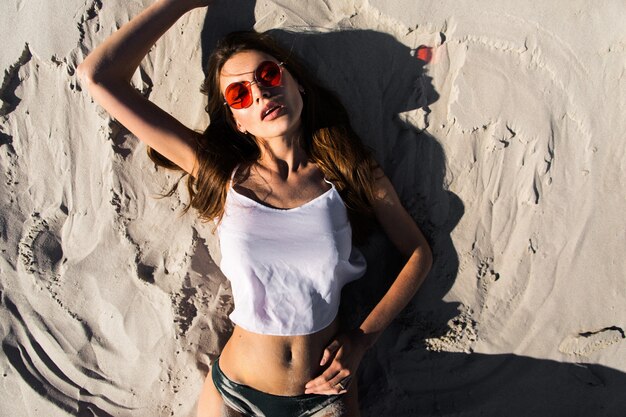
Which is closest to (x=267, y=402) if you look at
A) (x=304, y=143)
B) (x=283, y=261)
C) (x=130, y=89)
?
(x=283, y=261)

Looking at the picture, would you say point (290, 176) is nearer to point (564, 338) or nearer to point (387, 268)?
point (387, 268)

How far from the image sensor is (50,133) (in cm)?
315

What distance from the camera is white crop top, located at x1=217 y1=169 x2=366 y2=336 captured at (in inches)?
101

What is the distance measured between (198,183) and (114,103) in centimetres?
61

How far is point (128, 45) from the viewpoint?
106 inches

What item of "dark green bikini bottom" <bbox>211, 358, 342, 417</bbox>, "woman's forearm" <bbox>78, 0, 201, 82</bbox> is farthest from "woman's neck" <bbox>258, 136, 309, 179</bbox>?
"dark green bikini bottom" <bbox>211, 358, 342, 417</bbox>

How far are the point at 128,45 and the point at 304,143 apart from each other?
3.63 feet

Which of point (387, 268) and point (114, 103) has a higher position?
point (114, 103)

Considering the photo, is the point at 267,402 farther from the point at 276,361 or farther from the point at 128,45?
the point at 128,45

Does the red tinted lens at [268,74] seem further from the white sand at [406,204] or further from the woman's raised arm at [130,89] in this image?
the white sand at [406,204]

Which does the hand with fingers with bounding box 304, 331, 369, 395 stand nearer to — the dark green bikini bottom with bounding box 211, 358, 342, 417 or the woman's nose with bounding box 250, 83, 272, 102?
the dark green bikini bottom with bounding box 211, 358, 342, 417

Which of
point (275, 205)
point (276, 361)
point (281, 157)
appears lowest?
point (276, 361)

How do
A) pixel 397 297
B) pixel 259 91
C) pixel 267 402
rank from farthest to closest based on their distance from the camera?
pixel 397 297 → pixel 267 402 → pixel 259 91

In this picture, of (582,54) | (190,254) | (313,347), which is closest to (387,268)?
(313,347)
